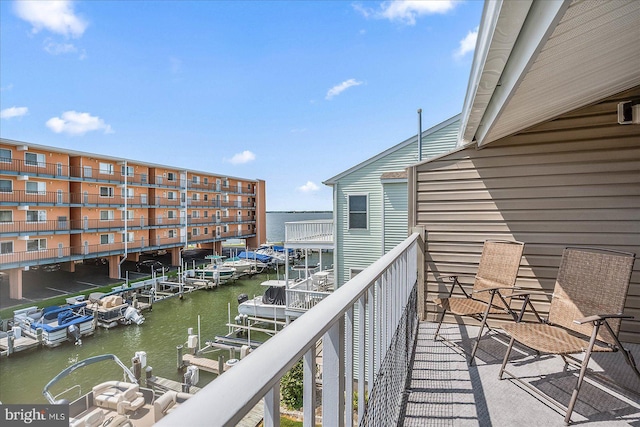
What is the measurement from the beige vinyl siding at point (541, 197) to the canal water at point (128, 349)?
8.58 m

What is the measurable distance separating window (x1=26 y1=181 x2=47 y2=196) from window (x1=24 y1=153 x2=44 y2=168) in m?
A: 0.97

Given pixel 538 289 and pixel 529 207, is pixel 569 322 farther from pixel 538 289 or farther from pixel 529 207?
pixel 529 207

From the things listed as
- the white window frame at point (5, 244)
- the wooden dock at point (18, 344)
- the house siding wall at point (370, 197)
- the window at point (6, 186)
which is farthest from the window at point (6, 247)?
the house siding wall at point (370, 197)

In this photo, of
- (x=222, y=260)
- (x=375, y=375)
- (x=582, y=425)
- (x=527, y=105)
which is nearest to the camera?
(x=375, y=375)

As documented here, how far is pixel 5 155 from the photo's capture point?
16.2 m

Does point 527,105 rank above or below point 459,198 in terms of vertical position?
above

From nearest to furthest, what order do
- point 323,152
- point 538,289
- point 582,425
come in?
point 582,425, point 538,289, point 323,152

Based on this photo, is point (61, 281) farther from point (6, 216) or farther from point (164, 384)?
point (164, 384)

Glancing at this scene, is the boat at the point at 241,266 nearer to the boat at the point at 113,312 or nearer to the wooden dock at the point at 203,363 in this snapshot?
the boat at the point at 113,312

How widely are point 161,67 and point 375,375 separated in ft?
91.9

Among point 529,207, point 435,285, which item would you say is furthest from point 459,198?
point 435,285

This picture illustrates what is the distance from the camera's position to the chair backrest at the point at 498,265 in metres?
3.12

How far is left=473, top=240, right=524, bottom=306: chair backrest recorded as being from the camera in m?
3.12

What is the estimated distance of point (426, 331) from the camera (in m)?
3.57
